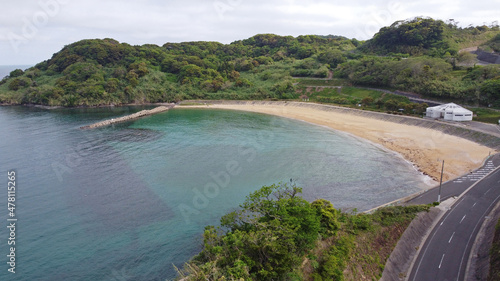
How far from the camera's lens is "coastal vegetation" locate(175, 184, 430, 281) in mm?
16156

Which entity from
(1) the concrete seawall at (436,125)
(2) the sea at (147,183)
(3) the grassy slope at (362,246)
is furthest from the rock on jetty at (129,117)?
(3) the grassy slope at (362,246)

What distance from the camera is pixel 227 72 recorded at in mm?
114812

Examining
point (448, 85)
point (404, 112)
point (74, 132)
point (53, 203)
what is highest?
point (448, 85)

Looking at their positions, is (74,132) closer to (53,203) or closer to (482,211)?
(53,203)

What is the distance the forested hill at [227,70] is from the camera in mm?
80625

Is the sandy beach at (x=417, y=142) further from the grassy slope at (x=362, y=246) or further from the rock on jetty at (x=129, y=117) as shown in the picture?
the rock on jetty at (x=129, y=117)

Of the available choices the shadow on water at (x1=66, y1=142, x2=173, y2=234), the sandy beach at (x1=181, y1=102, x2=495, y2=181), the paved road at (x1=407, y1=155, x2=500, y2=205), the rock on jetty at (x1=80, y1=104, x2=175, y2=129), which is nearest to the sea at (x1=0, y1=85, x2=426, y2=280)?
the shadow on water at (x1=66, y1=142, x2=173, y2=234)

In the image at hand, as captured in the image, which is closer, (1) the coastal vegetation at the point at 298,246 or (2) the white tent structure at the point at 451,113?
(1) the coastal vegetation at the point at 298,246

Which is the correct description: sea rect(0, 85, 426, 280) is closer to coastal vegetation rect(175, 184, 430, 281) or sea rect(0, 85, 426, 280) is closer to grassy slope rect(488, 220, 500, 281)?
coastal vegetation rect(175, 184, 430, 281)

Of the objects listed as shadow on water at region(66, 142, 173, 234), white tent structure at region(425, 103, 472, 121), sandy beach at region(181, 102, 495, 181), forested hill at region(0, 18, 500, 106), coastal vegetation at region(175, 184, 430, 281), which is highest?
forested hill at region(0, 18, 500, 106)

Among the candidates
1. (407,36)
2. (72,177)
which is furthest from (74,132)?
(407,36)

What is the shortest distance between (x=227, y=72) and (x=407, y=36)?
67.8 m

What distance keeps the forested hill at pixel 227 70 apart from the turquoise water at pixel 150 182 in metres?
31.4

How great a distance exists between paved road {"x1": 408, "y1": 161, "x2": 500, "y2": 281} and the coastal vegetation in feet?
7.18
